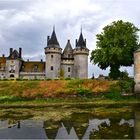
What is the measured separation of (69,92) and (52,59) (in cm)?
2480

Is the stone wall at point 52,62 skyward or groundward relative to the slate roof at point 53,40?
groundward

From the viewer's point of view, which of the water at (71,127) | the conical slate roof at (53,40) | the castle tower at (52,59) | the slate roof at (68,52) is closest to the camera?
the water at (71,127)

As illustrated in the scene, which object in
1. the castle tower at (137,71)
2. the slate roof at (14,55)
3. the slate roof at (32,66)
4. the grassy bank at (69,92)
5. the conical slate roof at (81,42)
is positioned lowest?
the grassy bank at (69,92)

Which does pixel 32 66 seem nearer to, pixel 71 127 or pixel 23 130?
pixel 71 127

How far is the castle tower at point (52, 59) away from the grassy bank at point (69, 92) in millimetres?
19817

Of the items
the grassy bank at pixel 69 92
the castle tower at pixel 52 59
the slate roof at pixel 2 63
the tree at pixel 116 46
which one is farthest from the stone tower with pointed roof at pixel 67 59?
the grassy bank at pixel 69 92

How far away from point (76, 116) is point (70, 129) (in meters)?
5.82

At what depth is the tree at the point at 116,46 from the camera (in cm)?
4656

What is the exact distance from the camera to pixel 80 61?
6681cm

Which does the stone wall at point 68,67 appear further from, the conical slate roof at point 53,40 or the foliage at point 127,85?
the foliage at point 127,85

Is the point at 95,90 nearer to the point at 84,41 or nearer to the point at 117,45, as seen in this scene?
the point at 117,45

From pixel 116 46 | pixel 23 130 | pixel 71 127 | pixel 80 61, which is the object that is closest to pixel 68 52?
pixel 80 61

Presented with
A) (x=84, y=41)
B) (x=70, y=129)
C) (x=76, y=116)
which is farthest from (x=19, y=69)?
(x=70, y=129)

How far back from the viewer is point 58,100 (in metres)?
39.6
